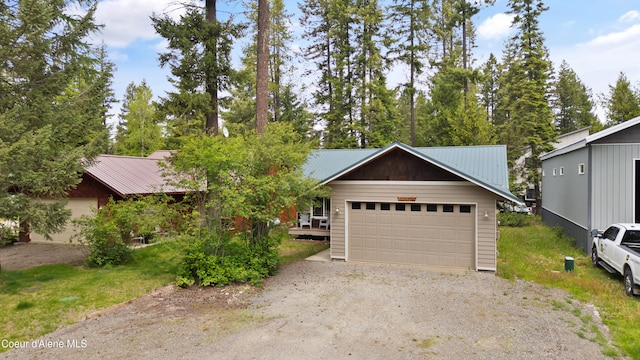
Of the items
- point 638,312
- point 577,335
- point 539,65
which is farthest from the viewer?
point 539,65

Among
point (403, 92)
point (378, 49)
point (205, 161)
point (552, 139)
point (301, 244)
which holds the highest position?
point (378, 49)

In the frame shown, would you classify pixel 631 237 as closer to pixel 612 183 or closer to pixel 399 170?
pixel 612 183

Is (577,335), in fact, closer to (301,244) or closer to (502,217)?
(301,244)

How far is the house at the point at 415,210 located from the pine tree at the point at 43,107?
21.8 feet

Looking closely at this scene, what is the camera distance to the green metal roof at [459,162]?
11147 mm

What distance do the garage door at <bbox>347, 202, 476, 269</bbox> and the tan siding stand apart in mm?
228

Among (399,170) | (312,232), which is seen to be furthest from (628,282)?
(312,232)

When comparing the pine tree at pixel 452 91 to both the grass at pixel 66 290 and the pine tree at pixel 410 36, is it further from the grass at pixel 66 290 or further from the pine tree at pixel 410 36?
the grass at pixel 66 290

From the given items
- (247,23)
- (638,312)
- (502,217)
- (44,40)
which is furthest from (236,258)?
(502,217)

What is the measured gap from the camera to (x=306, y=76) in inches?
1080

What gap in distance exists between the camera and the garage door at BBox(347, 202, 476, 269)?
454 inches

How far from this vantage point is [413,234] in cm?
1200

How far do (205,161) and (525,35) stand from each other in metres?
23.2

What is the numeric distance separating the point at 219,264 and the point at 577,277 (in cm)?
946
